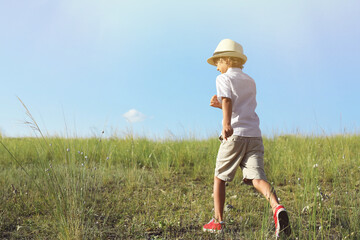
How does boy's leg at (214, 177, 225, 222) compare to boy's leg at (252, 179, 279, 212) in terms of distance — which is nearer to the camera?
boy's leg at (252, 179, 279, 212)

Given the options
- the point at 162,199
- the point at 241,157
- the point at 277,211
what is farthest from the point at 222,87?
the point at 162,199

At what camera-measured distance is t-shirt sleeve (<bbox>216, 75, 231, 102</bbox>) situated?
3.10m

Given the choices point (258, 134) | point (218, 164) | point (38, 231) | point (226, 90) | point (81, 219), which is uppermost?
point (226, 90)

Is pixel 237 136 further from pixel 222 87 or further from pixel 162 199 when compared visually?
pixel 162 199

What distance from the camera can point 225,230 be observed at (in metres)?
3.32

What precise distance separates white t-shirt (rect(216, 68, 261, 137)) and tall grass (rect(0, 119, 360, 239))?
2.27ft

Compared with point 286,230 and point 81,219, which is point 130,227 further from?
point 286,230

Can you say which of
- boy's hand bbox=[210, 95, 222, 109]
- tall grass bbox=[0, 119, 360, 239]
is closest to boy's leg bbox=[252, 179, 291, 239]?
tall grass bbox=[0, 119, 360, 239]

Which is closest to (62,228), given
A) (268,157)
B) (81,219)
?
(81,219)

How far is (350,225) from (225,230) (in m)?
1.33

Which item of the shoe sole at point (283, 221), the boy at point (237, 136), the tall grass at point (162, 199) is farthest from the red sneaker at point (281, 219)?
the boy at point (237, 136)

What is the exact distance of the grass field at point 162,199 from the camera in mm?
3102

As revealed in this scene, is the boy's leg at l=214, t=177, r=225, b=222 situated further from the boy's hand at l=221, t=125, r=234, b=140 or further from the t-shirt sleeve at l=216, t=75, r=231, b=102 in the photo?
the t-shirt sleeve at l=216, t=75, r=231, b=102

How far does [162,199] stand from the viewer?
4.43 meters
